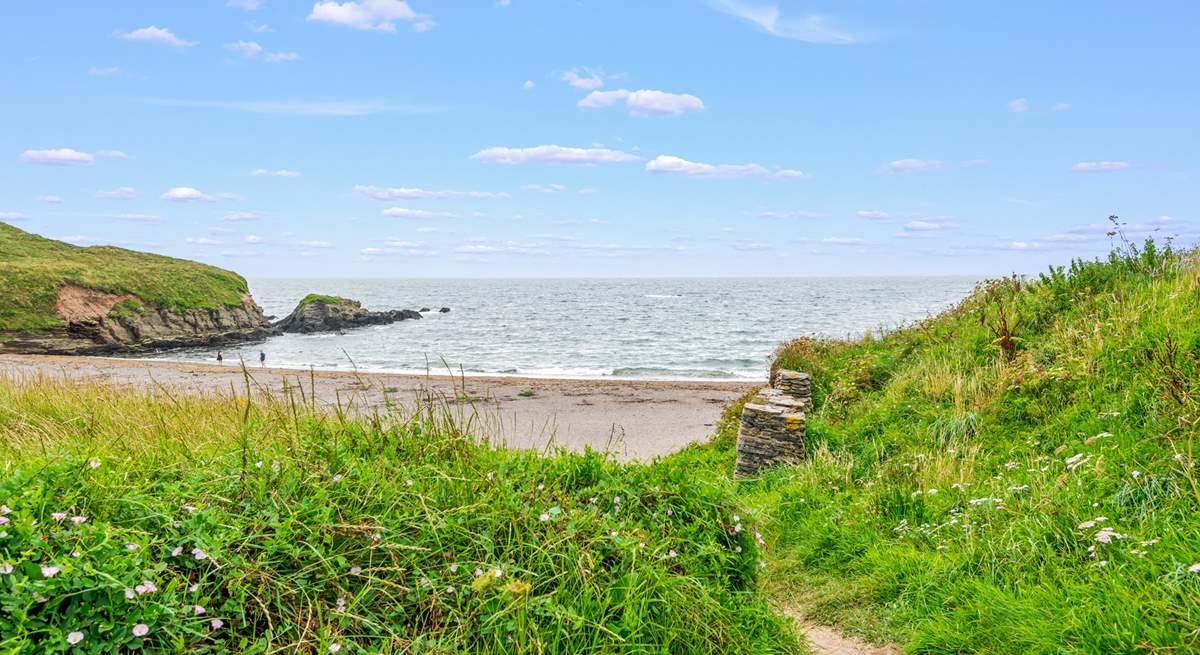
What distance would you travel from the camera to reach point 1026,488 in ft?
18.7

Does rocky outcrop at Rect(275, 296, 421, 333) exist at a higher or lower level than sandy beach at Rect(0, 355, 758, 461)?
higher

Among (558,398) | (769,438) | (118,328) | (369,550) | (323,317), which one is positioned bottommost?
(558,398)

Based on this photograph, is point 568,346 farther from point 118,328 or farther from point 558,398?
point 118,328

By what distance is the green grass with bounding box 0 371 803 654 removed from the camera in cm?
281

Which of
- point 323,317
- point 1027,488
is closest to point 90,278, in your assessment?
point 323,317

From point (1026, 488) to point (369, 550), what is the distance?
17.6 ft

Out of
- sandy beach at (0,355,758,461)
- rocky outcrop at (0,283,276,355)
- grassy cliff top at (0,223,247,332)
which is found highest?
grassy cliff top at (0,223,247,332)

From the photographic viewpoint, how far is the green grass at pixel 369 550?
281cm

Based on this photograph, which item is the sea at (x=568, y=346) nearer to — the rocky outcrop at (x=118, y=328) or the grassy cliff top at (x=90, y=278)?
the rocky outcrop at (x=118, y=328)

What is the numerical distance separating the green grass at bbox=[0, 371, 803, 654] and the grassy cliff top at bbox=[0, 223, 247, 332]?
189ft

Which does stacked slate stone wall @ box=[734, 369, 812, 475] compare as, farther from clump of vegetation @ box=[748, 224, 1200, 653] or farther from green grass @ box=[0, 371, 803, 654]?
green grass @ box=[0, 371, 803, 654]

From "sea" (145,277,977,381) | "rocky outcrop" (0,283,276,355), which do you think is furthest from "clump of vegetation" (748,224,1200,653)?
"rocky outcrop" (0,283,276,355)

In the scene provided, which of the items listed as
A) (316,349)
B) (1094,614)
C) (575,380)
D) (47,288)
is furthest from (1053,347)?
(47,288)

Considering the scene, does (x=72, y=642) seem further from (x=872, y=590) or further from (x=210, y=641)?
(x=872, y=590)
